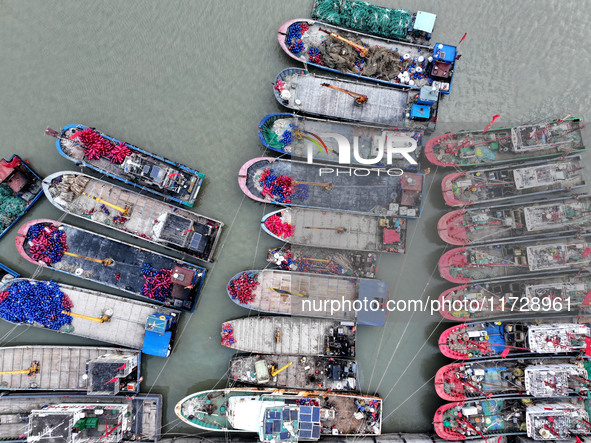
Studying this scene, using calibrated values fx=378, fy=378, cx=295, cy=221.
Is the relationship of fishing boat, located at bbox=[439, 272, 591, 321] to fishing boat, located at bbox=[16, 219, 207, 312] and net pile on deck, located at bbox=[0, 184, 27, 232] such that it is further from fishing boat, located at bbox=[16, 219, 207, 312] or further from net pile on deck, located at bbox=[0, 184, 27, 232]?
net pile on deck, located at bbox=[0, 184, 27, 232]

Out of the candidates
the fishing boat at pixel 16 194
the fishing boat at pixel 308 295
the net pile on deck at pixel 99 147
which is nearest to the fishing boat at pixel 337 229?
the fishing boat at pixel 308 295

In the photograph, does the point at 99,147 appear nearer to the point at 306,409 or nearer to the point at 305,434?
the point at 306,409

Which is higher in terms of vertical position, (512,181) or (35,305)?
(512,181)

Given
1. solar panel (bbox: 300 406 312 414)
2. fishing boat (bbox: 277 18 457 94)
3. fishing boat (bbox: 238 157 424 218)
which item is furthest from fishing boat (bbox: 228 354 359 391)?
fishing boat (bbox: 277 18 457 94)

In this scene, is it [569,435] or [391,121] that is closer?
[569,435]

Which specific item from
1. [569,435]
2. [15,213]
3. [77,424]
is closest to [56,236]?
[15,213]

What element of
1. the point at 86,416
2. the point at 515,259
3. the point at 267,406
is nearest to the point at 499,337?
the point at 515,259

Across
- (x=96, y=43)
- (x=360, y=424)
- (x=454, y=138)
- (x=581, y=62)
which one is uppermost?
(x=581, y=62)

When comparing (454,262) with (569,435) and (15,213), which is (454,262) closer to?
(569,435)
